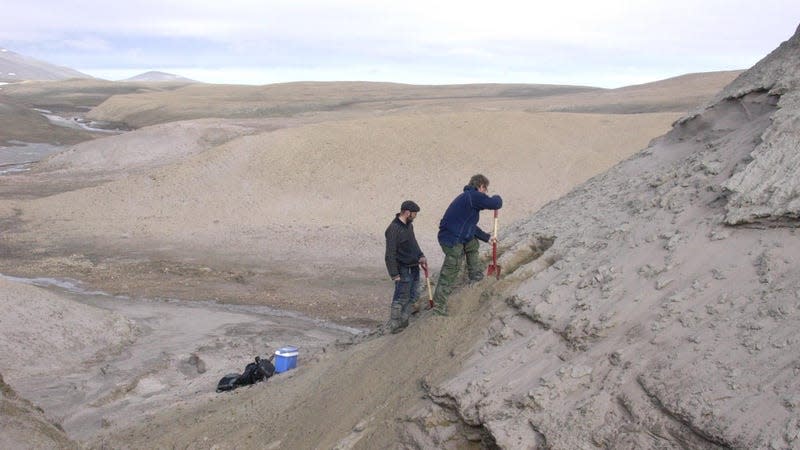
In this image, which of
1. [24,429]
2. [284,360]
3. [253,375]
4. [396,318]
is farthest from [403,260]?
[24,429]

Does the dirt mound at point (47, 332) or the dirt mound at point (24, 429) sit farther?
the dirt mound at point (47, 332)

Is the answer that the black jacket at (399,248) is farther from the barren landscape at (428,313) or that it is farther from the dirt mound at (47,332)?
the dirt mound at (47,332)

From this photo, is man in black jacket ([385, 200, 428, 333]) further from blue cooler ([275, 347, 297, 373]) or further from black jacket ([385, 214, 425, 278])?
blue cooler ([275, 347, 297, 373])

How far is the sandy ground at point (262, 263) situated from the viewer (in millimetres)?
6723

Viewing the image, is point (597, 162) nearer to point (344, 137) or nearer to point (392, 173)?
point (392, 173)

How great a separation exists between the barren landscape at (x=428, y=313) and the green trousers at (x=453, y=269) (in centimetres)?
17

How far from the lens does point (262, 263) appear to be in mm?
18062

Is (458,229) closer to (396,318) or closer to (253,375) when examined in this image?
(396,318)

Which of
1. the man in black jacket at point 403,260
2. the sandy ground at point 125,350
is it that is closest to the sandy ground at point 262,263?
the sandy ground at point 125,350

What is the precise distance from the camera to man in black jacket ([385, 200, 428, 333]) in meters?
7.52

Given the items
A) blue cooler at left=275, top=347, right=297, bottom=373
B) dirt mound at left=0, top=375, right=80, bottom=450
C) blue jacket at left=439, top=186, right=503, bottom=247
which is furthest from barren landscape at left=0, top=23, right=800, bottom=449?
blue jacket at left=439, top=186, right=503, bottom=247

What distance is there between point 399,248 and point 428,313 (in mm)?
677

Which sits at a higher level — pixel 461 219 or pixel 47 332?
pixel 461 219

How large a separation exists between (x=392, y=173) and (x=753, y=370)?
17579 millimetres
